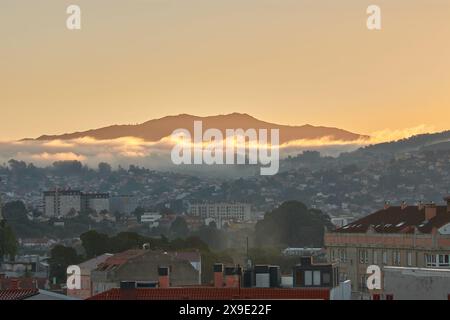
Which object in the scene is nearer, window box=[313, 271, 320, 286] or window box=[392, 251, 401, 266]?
window box=[313, 271, 320, 286]

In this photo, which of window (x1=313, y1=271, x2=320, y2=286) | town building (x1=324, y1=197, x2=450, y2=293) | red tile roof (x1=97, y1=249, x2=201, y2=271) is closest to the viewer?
window (x1=313, y1=271, x2=320, y2=286)

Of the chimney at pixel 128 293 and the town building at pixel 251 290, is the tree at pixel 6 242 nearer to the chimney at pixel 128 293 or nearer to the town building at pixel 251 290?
the town building at pixel 251 290

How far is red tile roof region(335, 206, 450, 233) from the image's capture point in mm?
105938

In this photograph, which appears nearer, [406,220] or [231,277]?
[231,277]

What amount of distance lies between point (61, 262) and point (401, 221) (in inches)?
1300

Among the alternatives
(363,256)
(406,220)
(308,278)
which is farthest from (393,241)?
(308,278)

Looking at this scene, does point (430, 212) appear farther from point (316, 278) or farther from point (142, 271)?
point (316, 278)

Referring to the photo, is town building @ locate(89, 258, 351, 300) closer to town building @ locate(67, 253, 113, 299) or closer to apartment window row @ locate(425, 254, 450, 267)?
town building @ locate(67, 253, 113, 299)

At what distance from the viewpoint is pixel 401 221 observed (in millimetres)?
112438

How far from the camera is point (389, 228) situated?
111125 mm

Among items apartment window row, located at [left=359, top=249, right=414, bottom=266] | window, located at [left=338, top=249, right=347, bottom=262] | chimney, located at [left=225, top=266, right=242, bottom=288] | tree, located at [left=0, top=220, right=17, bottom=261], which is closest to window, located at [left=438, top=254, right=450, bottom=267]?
apartment window row, located at [left=359, top=249, right=414, bottom=266]

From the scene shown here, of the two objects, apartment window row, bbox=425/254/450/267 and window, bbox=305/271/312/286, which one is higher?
window, bbox=305/271/312/286
